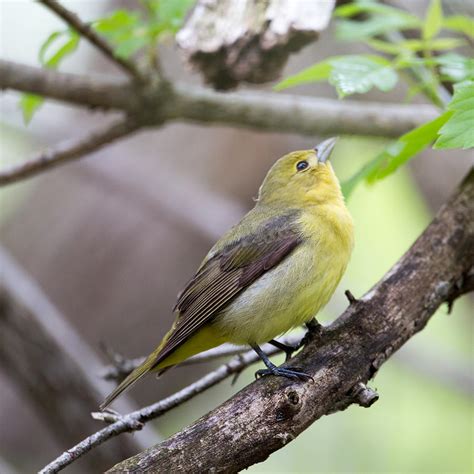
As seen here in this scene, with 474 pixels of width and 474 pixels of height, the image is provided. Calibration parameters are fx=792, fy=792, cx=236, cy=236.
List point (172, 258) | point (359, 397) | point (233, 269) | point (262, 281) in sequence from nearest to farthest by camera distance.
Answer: point (359, 397) < point (262, 281) < point (233, 269) < point (172, 258)

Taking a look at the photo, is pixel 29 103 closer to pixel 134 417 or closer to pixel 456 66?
pixel 134 417

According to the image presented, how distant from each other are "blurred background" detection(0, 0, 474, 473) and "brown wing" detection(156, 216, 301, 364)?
2.43 metres

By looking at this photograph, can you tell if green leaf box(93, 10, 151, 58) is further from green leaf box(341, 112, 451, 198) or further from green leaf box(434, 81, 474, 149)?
green leaf box(434, 81, 474, 149)

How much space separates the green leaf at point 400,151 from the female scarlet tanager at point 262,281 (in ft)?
1.18

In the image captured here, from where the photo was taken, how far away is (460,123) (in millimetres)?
2545

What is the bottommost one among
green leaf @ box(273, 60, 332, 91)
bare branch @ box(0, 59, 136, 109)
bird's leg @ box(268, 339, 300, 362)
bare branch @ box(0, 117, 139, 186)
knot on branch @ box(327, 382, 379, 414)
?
knot on branch @ box(327, 382, 379, 414)

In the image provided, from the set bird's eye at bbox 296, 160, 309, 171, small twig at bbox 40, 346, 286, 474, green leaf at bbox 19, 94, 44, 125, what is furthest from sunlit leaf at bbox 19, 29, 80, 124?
small twig at bbox 40, 346, 286, 474

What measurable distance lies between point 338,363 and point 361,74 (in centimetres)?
115

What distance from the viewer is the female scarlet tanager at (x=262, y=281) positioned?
3.56m

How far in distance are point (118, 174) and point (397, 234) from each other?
317 centimetres

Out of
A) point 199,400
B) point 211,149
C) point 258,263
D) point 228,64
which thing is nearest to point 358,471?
point 199,400

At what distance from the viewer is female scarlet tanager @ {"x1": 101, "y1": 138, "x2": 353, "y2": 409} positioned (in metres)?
3.56

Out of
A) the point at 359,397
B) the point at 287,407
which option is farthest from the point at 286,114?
the point at 287,407

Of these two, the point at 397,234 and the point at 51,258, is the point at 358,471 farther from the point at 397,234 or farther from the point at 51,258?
the point at 51,258
